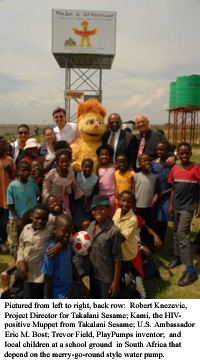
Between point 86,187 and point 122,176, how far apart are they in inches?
A: 19.1

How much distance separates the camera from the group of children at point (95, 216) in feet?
8.18

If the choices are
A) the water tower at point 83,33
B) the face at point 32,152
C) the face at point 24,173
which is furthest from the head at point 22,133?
the water tower at point 83,33

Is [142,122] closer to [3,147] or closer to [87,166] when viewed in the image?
[87,166]

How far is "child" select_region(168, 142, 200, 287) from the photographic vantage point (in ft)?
10.7

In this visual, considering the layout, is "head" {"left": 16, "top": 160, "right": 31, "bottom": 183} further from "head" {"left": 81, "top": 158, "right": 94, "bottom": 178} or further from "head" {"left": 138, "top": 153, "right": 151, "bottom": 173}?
"head" {"left": 138, "top": 153, "right": 151, "bottom": 173}

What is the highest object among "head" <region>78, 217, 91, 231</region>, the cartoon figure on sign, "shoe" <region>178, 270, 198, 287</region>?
the cartoon figure on sign

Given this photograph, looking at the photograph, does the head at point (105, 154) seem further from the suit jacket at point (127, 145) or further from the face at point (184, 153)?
the face at point (184, 153)

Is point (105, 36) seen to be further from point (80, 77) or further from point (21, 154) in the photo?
point (21, 154)

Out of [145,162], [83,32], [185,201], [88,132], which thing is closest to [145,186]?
[145,162]

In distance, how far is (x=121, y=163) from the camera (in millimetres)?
3527

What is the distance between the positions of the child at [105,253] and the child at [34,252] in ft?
1.47

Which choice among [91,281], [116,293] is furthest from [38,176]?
[116,293]

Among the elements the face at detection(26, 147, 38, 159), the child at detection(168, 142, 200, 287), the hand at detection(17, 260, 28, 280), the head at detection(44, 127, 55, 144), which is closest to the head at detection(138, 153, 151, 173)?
the child at detection(168, 142, 200, 287)
